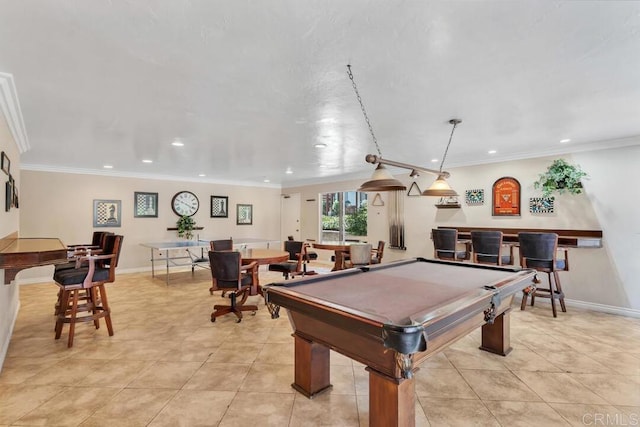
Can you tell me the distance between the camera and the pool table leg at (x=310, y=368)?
7.39 ft

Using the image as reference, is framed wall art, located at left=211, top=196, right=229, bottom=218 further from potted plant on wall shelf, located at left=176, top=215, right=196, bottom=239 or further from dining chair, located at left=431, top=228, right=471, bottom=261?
dining chair, located at left=431, top=228, right=471, bottom=261

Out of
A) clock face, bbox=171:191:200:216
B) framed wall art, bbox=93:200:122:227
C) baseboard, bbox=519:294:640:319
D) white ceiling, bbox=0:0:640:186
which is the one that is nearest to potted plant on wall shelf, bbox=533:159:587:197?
Answer: white ceiling, bbox=0:0:640:186

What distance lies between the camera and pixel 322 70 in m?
2.27

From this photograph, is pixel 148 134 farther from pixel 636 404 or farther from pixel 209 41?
pixel 636 404

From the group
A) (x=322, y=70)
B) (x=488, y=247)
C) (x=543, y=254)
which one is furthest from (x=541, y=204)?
(x=322, y=70)

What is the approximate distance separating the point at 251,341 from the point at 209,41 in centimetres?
282

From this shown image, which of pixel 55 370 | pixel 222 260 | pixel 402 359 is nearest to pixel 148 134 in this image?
pixel 222 260

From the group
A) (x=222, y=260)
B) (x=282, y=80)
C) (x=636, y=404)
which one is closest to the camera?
(x=636, y=404)

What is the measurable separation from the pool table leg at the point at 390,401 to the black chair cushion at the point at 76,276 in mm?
A: 3133

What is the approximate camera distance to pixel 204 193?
8.27m

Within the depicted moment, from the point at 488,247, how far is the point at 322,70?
11.9ft

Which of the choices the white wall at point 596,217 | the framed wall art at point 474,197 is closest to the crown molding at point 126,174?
the framed wall art at point 474,197

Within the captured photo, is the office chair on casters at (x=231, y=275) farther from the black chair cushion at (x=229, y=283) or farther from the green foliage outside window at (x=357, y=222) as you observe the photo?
the green foliage outside window at (x=357, y=222)

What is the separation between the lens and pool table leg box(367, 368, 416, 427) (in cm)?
161
